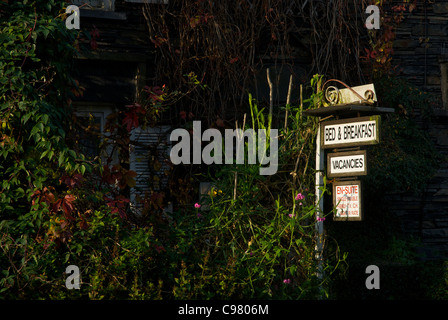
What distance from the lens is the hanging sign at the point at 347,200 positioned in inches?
221

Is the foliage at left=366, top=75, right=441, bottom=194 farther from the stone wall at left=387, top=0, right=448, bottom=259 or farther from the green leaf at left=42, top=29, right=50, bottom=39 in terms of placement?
the green leaf at left=42, top=29, right=50, bottom=39

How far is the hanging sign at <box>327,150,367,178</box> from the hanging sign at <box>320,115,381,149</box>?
0.09 metres

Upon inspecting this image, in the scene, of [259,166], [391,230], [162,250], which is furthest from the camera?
[391,230]

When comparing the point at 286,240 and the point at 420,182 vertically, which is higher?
the point at 420,182

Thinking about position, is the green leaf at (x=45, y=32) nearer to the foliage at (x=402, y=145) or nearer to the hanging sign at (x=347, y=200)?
the hanging sign at (x=347, y=200)

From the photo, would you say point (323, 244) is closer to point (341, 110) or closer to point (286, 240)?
point (286, 240)

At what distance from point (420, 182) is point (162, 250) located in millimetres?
3853

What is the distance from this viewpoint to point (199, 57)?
8086 millimetres

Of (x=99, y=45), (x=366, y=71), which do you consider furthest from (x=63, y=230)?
(x=366, y=71)

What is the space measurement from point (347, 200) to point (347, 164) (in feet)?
1.02

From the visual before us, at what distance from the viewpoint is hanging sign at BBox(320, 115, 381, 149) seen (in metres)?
5.50

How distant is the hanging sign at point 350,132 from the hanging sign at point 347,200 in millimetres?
344

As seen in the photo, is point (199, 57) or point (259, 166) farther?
point (199, 57)

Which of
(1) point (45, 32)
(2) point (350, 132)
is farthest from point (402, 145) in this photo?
(1) point (45, 32)
